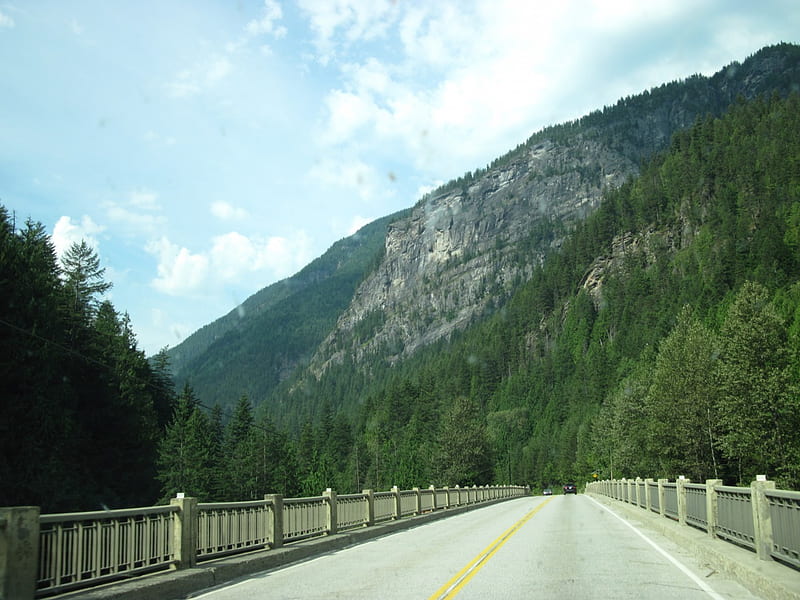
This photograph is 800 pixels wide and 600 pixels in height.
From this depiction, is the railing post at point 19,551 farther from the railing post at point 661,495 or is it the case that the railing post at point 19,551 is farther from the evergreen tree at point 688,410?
the evergreen tree at point 688,410

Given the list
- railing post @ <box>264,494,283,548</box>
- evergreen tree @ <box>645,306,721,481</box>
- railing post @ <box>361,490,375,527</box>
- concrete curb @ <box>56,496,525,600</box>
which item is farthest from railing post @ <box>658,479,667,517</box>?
evergreen tree @ <box>645,306,721,481</box>

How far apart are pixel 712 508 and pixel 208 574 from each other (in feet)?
33.8

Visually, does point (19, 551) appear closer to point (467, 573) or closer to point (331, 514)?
point (467, 573)

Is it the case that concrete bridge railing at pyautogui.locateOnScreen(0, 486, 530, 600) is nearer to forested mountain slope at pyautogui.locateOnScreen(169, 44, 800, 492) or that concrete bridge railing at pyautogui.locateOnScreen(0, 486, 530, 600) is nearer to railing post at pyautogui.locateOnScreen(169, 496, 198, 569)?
railing post at pyautogui.locateOnScreen(169, 496, 198, 569)

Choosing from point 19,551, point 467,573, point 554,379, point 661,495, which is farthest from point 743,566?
Answer: point 554,379

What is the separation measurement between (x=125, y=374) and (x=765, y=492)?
53759 mm

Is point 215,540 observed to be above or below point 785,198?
below

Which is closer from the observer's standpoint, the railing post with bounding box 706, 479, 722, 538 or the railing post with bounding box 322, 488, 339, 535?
the railing post with bounding box 706, 479, 722, 538

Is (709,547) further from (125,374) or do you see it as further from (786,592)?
(125,374)

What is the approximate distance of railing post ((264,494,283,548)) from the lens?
52.4 feet

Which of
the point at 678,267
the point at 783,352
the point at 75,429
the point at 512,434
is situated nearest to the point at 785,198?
the point at 678,267

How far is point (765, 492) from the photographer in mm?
10742

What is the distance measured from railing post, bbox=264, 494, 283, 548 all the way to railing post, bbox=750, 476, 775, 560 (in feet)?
31.6

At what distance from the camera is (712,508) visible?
15289 mm
